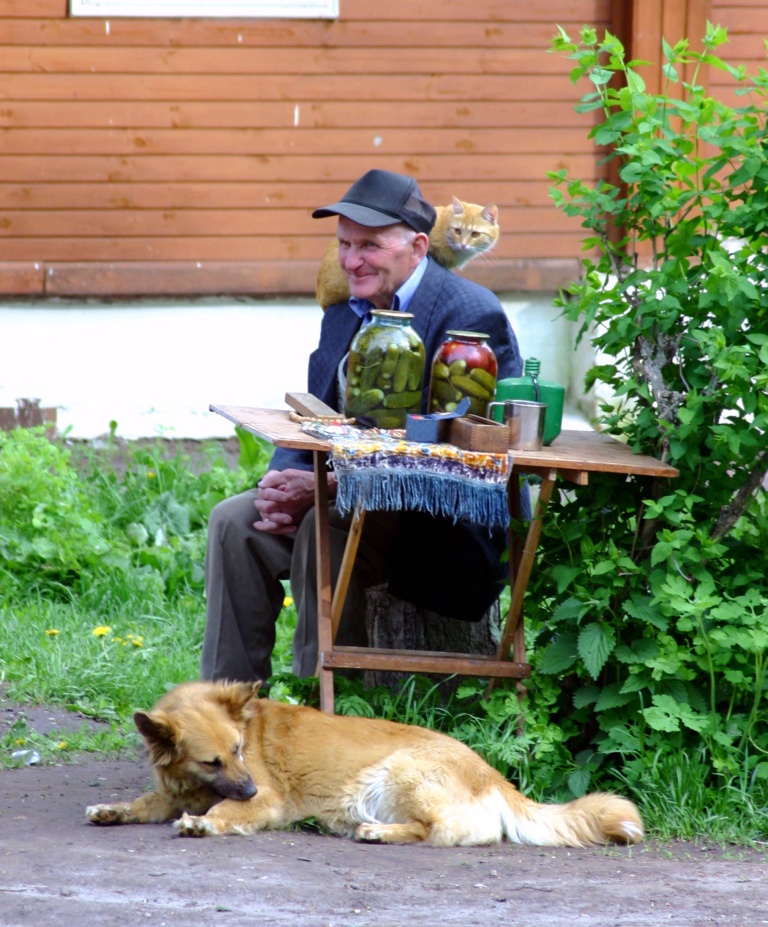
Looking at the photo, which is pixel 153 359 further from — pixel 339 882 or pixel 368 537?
pixel 339 882

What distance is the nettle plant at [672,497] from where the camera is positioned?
390cm

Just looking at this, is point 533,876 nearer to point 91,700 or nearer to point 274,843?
point 274,843

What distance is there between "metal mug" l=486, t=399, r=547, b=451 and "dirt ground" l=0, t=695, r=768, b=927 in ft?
3.81

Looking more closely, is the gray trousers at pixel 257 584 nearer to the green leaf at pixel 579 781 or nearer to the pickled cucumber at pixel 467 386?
the pickled cucumber at pixel 467 386

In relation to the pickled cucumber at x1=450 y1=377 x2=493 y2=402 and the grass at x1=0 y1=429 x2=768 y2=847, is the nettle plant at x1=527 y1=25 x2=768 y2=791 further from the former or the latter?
the pickled cucumber at x1=450 y1=377 x2=493 y2=402

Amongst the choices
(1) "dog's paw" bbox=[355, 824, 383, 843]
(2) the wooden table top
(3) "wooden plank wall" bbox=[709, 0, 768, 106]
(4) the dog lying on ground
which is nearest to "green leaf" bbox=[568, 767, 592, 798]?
(4) the dog lying on ground

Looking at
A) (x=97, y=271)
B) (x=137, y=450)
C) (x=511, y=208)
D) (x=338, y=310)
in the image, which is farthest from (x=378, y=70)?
(x=338, y=310)

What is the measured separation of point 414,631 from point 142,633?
1.73 meters

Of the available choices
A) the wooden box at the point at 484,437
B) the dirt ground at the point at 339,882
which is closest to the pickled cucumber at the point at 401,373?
the wooden box at the point at 484,437

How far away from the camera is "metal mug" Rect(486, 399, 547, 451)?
392 cm

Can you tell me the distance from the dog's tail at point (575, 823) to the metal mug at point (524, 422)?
40.0 inches

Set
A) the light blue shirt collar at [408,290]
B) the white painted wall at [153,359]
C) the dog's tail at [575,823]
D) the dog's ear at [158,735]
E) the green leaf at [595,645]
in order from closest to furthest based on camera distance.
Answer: the dog's ear at [158,735], the dog's tail at [575,823], the green leaf at [595,645], the light blue shirt collar at [408,290], the white painted wall at [153,359]

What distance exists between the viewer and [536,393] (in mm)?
4062

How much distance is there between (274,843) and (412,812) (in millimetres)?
396
